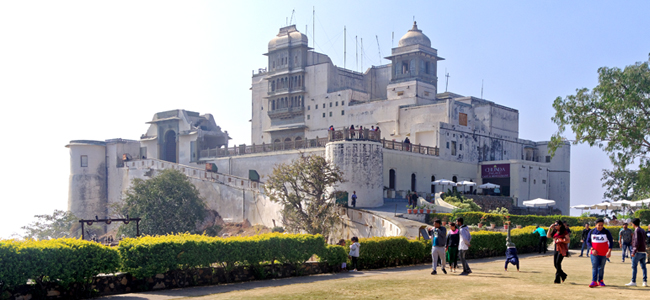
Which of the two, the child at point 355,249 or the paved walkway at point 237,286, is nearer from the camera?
the paved walkway at point 237,286

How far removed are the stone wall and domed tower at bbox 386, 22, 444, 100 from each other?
126 feet

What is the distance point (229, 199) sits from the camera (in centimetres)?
4656

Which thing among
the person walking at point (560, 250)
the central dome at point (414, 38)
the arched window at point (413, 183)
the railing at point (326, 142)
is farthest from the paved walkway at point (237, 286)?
the central dome at point (414, 38)

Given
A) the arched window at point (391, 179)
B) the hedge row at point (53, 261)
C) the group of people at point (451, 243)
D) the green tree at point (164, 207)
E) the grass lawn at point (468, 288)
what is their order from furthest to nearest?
the green tree at point (164, 207), the arched window at point (391, 179), the group of people at point (451, 243), the hedge row at point (53, 261), the grass lawn at point (468, 288)

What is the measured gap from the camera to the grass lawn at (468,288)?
11984mm

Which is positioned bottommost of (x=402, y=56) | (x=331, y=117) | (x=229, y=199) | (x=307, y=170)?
(x=229, y=199)

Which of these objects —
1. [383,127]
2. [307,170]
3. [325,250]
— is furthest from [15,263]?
[383,127]

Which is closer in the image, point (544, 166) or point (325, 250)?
point (325, 250)

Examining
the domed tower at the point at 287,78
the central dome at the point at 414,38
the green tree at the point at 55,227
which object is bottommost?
the green tree at the point at 55,227

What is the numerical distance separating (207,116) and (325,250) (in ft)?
146

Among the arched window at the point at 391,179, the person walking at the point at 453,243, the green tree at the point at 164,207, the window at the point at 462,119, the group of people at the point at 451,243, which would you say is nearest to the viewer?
the group of people at the point at 451,243

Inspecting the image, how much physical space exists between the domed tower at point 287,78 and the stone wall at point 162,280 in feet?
135

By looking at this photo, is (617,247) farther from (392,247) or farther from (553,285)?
(553,285)

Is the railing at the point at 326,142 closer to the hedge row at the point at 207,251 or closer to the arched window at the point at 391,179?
the arched window at the point at 391,179
